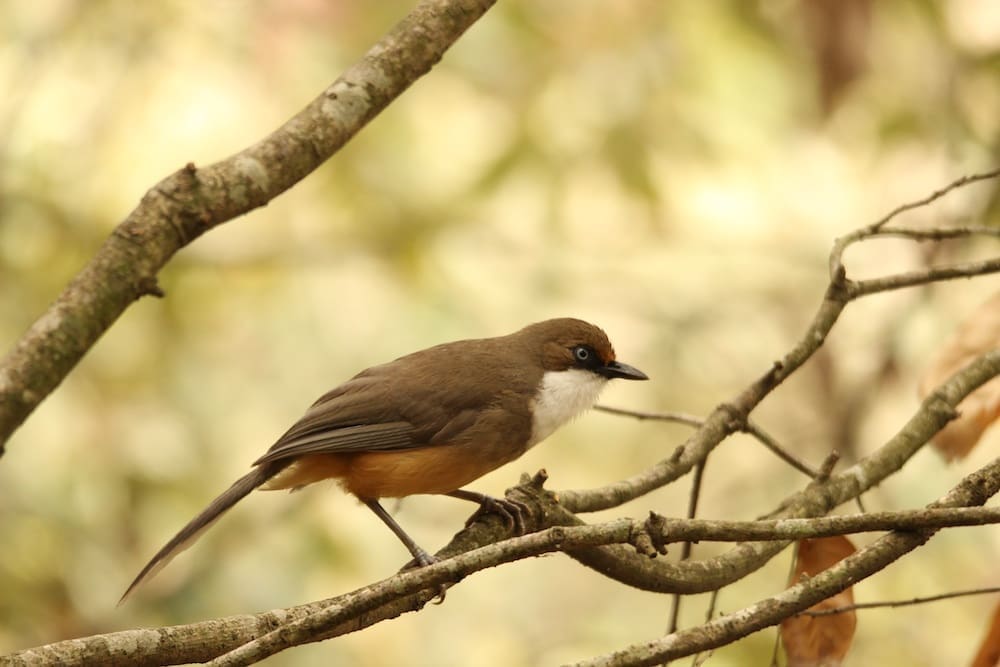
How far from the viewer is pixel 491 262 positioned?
8.27 metres

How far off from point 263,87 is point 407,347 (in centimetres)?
184

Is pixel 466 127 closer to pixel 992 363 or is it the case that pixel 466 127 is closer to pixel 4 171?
pixel 4 171

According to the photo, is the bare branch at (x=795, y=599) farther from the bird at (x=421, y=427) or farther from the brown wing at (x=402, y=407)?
the brown wing at (x=402, y=407)

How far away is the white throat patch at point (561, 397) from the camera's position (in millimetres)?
4176

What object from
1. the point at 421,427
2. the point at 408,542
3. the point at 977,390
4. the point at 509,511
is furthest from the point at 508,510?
the point at 977,390

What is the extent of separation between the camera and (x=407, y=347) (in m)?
7.67

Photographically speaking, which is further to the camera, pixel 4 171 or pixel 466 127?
pixel 466 127

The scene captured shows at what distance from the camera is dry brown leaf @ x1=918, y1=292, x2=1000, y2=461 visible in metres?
3.13

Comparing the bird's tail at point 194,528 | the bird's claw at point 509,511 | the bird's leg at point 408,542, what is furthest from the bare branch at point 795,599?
the bird's tail at point 194,528

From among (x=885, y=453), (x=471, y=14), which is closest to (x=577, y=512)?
(x=885, y=453)

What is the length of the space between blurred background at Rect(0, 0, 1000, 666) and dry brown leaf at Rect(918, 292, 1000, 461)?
1587 mm

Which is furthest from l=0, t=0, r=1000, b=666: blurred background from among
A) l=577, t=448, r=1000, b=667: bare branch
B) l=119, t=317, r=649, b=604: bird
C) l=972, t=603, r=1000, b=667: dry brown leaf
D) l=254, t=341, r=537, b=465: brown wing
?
l=577, t=448, r=1000, b=667: bare branch

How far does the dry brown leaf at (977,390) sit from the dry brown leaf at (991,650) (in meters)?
0.49

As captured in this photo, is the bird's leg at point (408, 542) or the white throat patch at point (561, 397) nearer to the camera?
the bird's leg at point (408, 542)
